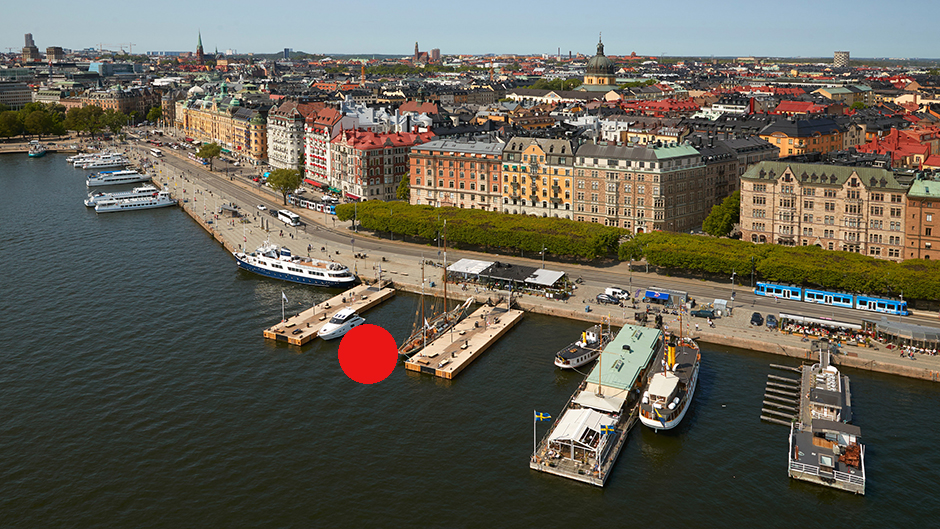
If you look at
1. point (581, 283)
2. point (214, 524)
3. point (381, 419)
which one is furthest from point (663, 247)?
point (214, 524)

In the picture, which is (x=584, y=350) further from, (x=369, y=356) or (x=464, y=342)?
(x=369, y=356)

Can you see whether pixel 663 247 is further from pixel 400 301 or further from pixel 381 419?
pixel 381 419

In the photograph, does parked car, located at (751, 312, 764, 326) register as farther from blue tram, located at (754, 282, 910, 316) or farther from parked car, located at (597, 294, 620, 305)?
parked car, located at (597, 294, 620, 305)

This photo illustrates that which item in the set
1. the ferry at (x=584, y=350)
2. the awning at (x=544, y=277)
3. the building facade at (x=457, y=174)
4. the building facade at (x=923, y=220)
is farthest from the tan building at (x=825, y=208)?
the building facade at (x=457, y=174)

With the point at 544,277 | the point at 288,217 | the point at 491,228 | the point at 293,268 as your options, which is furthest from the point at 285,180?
the point at 544,277

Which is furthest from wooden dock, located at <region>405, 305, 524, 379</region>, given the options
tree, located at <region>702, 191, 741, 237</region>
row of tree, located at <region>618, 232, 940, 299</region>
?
tree, located at <region>702, 191, 741, 237</region>

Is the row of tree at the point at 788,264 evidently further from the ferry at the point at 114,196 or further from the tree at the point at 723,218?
the ferry at the point at 114,196
